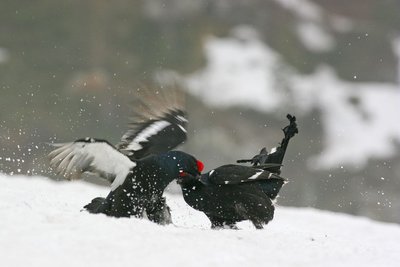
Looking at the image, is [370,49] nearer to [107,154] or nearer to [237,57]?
[237,57]

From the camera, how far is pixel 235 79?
1537 centimetres

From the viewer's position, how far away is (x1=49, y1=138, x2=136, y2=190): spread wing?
4.27m

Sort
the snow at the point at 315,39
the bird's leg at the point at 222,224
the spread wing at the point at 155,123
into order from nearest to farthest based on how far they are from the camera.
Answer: the bird's leg at the point at 222,224 < the spread wing at the point at 155,123 < the snow at the point at 315,39

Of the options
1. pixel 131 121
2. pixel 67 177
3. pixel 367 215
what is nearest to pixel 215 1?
pixel 367 215

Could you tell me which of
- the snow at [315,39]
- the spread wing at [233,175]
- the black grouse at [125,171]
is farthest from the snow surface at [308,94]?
the black grouse at [125,171]

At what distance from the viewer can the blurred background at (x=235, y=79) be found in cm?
1279

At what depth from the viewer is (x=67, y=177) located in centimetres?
441

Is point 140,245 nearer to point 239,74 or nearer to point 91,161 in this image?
point 91,161

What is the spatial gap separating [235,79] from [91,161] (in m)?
11.2

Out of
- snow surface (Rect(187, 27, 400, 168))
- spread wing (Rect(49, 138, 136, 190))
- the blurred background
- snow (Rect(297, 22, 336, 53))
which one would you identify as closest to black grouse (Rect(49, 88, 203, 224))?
spread wing (Rect(49, 138, 136, 190))

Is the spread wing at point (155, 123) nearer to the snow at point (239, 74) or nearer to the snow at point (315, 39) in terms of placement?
the snow at point (239, 74)

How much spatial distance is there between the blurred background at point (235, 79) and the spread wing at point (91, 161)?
6.76 meters

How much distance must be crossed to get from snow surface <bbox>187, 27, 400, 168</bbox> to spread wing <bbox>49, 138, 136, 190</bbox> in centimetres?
955

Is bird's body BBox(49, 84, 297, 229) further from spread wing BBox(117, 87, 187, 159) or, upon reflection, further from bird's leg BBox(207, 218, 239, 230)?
spread wing BBox(117, 87, 187, 159)
